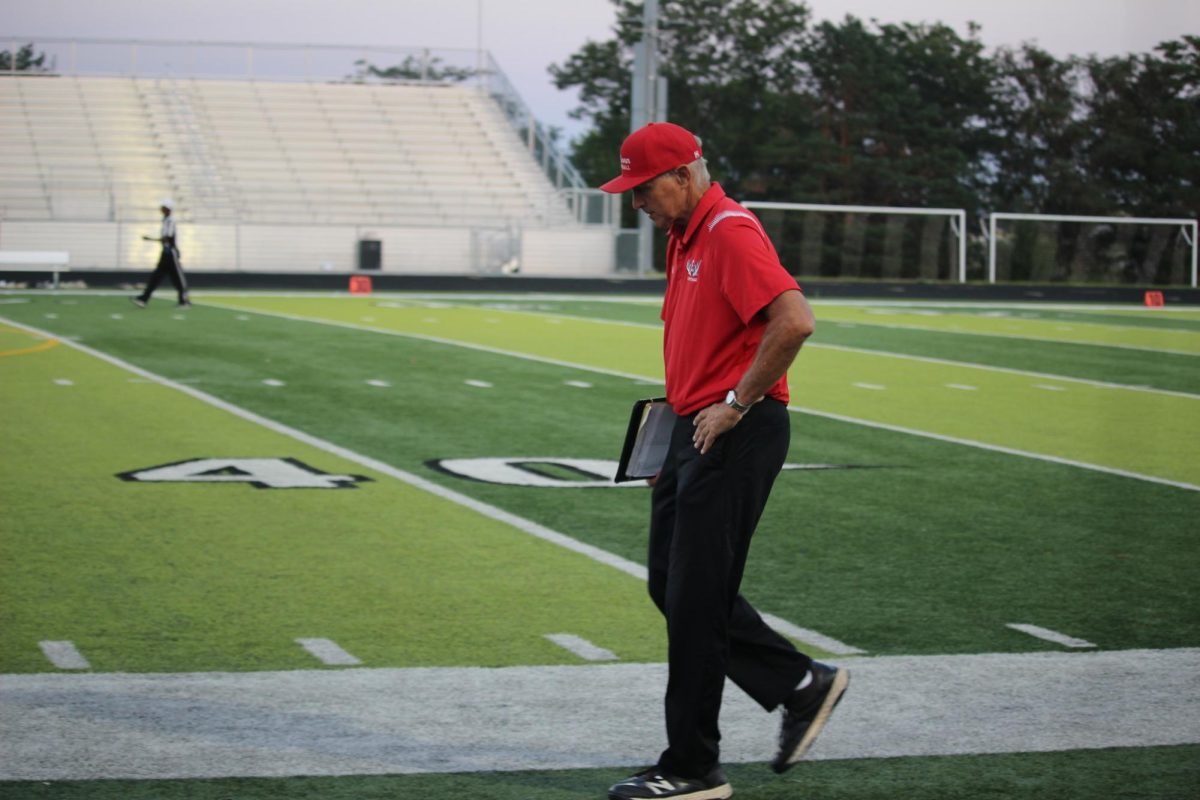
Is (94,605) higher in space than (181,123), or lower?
lower

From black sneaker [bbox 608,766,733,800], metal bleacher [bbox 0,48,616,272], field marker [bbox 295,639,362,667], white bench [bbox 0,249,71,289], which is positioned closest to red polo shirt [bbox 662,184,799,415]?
black sneaker [bbox 608,766,733,800]

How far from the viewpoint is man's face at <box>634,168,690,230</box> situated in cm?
448

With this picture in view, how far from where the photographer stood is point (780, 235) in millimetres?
44562

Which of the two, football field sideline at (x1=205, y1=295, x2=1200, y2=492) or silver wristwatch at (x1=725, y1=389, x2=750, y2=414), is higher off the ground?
silver wristwatch at (x1=725, y1=389, x2=750, y2=414)

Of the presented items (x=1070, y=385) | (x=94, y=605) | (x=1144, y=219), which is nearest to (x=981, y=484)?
(x=94, y=605)

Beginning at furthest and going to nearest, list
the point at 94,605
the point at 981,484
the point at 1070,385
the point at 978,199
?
the point at 978,199 < the point at 1070,385 < the point at 981,484 < the point at 94,605

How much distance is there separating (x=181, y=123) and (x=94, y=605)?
1663 inches

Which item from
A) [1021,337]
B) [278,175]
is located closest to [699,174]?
→ [1021,337]

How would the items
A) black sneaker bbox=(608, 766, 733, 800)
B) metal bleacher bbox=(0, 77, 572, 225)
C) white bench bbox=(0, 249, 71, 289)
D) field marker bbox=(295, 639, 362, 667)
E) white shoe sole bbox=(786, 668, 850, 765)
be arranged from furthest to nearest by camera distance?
1. metal bleacher bbox=(0, 77, 572, 225)
2. white bench bbox=(0, 249, 71, 289)
3. field marker bbox=(295, 639, 362, 667)
4. white shoe sole bbox=(786, 668, 850, 765)
5. black sneaker bbox=(608, 766, 733, 800)

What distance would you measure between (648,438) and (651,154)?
0.77 metres

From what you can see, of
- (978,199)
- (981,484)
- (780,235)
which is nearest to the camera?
(981,484)

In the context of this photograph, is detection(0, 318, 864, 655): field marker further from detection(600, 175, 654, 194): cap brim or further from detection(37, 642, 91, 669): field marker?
detection(600, 175, 654, 194): cap brim

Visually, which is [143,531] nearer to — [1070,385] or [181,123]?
[1070,385]

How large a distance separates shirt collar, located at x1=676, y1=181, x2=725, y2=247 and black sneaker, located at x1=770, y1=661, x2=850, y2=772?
4.00ft
